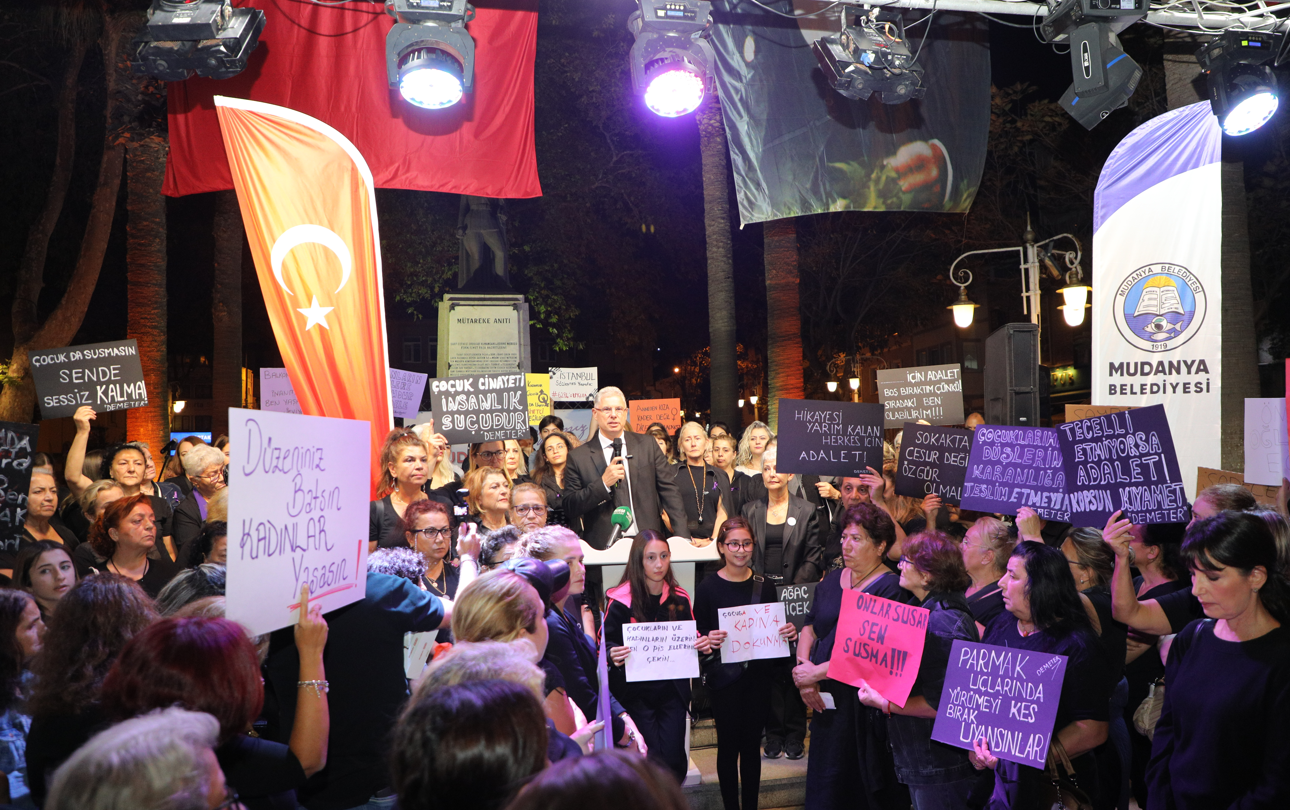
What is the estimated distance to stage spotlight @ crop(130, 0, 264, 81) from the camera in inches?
265

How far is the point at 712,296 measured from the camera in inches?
574

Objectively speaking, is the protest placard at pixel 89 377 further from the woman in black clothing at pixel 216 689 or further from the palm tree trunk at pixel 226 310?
the woman in black clothing at pixel 216 689

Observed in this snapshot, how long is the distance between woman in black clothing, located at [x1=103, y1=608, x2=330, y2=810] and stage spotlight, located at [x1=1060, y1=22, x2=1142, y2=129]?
7.11 m

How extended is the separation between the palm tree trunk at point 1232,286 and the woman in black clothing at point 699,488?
4.46 m

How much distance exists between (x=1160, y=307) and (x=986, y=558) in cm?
329

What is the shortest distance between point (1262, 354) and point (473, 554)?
26.3m

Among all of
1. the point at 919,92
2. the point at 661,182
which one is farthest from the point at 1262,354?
the point at 919,92

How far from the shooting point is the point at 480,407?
8.02 meters

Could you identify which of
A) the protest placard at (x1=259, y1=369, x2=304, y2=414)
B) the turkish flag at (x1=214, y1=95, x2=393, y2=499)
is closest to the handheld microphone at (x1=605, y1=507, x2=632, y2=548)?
the turkish flag at (x1=214, y1=95, x2=393, y2=499)

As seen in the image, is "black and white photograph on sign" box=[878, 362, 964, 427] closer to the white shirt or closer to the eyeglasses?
the white shirt

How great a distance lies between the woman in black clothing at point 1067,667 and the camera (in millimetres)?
3842

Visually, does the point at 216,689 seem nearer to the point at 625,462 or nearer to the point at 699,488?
the point at 625,462

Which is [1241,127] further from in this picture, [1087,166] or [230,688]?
[1087,166]

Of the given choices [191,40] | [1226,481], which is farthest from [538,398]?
[1226,481]
